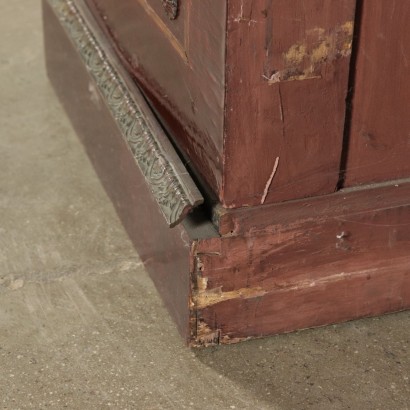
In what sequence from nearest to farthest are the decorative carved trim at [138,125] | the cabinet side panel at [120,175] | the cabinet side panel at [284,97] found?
the cabinet side panel at [284,97] < the decorative carved trim at [138,125] < the cabinet side panel at [120,175]

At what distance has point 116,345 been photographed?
6.86ft

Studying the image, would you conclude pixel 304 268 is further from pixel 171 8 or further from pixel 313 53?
pixel 171 8

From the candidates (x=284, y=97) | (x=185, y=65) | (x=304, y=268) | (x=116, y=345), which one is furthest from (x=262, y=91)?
(x=116, y=345)

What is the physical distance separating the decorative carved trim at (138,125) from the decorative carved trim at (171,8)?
0.81 ft

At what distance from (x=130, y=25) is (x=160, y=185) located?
48 centimetres

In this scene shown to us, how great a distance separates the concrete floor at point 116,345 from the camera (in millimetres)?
1965

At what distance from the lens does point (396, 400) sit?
195cm

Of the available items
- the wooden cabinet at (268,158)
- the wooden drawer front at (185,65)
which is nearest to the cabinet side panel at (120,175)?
the wooden cabinet at (268,158)

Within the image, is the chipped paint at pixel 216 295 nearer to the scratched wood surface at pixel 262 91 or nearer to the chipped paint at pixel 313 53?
the scratched wood surface at pixel 262 91

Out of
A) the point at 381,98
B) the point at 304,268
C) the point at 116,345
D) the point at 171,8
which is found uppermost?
the point at 171,8

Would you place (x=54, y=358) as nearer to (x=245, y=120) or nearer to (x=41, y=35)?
(x=245, y=120)

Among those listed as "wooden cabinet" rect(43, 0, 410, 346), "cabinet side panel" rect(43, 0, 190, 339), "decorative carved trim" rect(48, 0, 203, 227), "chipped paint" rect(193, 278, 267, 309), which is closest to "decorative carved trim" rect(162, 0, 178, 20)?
"wooden cabinet" rect(43, 0, 410, 346)

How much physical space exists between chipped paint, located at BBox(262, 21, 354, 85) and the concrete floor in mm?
584

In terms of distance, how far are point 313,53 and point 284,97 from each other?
91 mm
